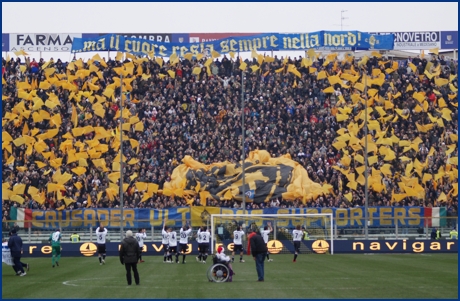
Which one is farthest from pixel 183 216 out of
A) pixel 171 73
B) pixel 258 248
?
pixel 258 248

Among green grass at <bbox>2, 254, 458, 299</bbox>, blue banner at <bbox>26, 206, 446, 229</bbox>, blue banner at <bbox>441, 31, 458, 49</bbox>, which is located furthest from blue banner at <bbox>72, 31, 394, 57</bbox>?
green grass at <bbox>2, 254, 458, 299</bbox>

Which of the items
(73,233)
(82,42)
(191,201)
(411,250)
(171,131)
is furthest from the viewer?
(82,42)

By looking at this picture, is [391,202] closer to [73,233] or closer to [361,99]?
[361,99]

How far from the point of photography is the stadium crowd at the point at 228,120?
2422 inches

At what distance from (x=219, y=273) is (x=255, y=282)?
1188 millimetres

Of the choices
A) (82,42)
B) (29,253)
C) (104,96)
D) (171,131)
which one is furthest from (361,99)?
(29,253)

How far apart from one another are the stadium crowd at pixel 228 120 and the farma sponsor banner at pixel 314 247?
7848 millimetres

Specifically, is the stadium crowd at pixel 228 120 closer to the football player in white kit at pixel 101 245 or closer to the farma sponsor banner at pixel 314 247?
the farma sponsor banner at pixel 314 247

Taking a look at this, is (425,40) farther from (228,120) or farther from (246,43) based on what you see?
(228,120)

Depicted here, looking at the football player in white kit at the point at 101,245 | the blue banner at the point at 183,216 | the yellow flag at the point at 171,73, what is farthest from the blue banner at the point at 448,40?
the football player in white kit at the point at 101,245

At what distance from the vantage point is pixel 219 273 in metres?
29.5

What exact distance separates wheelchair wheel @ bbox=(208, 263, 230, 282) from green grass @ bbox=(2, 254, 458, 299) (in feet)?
1.28

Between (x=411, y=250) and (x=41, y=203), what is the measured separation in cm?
2426

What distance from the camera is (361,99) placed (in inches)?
2675
